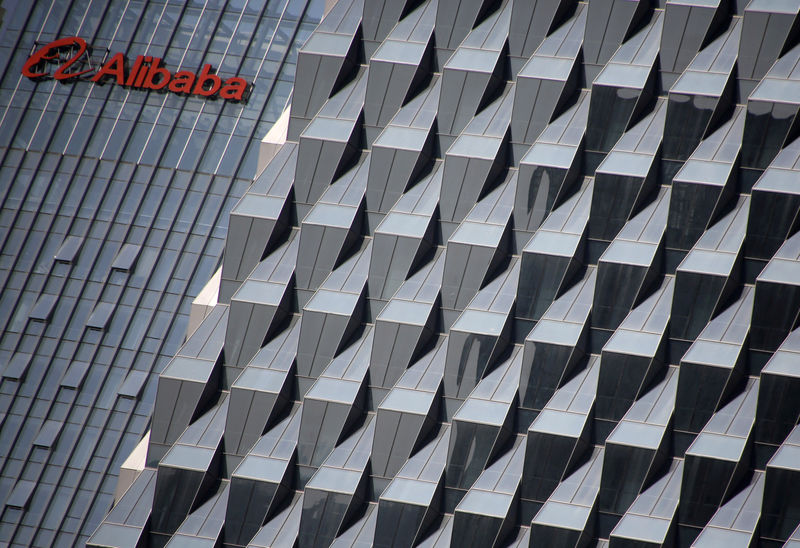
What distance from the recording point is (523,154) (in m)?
50.0

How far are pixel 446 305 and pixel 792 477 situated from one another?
16.8m

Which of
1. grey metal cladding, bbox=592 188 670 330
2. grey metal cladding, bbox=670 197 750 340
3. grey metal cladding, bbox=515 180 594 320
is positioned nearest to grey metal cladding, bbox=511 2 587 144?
grey metal cladding, bbox=515 180 594 320

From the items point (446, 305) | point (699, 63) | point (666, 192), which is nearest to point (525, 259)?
point (446, 305)

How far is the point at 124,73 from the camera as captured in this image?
212 ft

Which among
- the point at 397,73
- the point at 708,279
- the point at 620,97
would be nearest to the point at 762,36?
the point at 620,97

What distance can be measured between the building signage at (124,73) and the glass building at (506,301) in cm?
1217

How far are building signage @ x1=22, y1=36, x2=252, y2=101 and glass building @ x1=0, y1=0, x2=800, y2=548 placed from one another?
12.2 m

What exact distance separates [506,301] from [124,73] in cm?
3095

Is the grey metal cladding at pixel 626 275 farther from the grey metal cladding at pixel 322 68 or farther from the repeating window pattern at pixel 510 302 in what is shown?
the grey metal cladding at pixel 322 68

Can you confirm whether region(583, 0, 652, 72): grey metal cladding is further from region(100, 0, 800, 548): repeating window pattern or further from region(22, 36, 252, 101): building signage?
region(22, 36, 252, 101): building signage

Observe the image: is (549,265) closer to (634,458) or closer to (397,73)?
(634,458)

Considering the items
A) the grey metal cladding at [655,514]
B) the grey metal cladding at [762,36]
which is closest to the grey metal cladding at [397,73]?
the grey metal cladding at [762,36]

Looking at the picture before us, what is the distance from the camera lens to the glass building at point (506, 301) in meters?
45.3

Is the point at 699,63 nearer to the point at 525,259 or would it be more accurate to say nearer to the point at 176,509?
the point at 525,259
